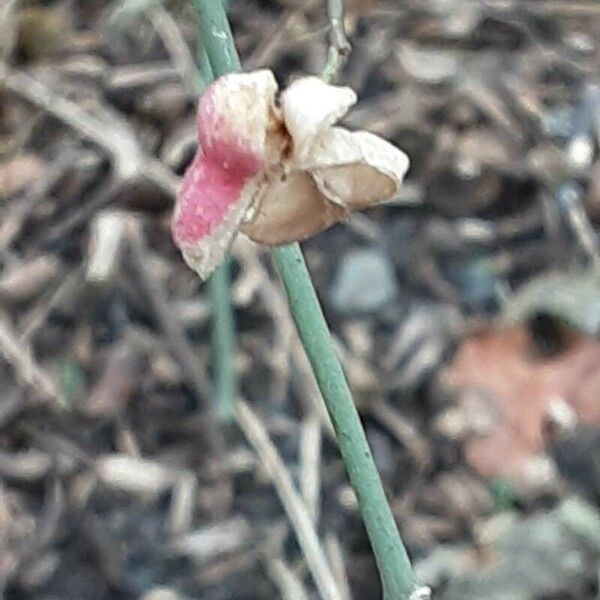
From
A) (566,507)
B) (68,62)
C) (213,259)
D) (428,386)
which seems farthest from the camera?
(68,62)

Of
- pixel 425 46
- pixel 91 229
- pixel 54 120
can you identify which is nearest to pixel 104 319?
→ pixel 91 229

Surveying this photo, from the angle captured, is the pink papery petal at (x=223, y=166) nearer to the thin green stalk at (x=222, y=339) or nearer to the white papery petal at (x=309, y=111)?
the white papery petal at (x=309, y=111)

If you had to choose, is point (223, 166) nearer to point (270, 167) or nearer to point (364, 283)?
point (270, 167)

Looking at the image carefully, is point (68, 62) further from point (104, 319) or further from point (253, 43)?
point (104, 319)

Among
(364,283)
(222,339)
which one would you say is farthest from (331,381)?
(364,283)

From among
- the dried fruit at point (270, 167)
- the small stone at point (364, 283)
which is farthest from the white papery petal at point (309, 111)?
the small stone at point (364, 283)

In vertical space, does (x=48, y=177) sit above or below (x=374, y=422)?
above

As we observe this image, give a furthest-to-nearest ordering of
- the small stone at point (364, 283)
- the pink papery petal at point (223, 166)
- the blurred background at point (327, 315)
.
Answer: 1. the small stone at point (364, 283)
2. the blurred background at point (327, 315)
3. the pink papery petal at point (223, 166)

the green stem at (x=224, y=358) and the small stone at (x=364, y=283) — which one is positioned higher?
the green stem at (x=224, y=358)

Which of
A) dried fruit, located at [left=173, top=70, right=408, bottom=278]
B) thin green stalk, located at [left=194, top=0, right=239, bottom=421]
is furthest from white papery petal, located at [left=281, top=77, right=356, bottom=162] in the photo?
thin green stalk, located at [left=194, top=0, right=239, bottom=421]
